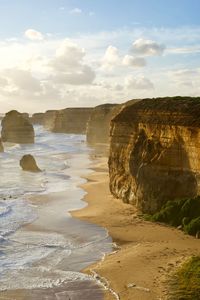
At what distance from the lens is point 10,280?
15.1 m

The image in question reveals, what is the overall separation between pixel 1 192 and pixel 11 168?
17.6 metres

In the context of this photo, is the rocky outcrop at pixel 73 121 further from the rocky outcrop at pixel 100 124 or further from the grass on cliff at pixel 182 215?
the grass on cliff at pixel 182 215

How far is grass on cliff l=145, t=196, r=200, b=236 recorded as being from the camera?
20.3 meters

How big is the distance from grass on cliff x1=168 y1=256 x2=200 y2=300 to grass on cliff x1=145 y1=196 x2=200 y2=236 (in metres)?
4.81

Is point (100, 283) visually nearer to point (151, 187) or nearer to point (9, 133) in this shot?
point (151, 187)

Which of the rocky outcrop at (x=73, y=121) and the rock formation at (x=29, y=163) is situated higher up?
the rocky outcrop at (x=73, y=121)

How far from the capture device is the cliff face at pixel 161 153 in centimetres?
2239

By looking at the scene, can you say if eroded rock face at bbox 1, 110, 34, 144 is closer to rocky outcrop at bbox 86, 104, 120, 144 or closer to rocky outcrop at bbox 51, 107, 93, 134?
rocky outcrop at bbox 86, 104, 120, 144

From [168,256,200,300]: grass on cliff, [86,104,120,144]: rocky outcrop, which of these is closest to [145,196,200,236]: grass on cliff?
[168,256,200,300]: grass on cliff

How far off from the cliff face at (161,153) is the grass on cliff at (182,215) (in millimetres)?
779

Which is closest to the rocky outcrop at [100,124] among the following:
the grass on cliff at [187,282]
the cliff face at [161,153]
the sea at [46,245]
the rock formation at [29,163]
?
the rock formation at [29,163]

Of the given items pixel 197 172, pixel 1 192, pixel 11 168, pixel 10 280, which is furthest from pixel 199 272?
pixel 11 168

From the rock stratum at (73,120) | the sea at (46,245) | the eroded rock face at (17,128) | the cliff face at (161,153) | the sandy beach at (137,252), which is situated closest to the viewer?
the sandy beach at (137,252)

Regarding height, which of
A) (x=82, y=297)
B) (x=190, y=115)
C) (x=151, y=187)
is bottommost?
(x=82, y=297)
